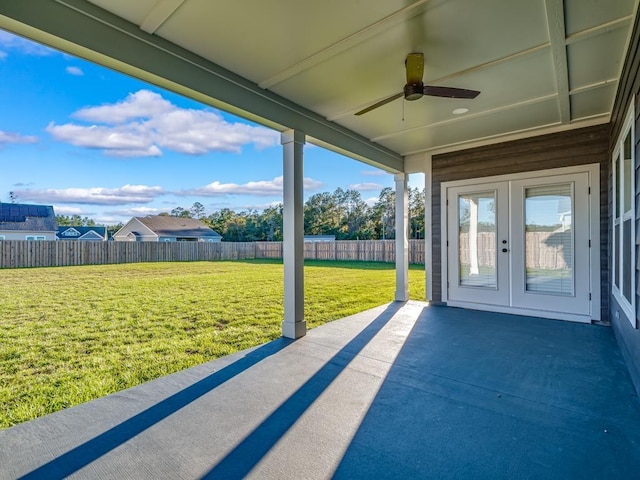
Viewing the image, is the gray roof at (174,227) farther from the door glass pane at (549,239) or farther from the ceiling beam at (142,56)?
the door glass pane at (549,239)

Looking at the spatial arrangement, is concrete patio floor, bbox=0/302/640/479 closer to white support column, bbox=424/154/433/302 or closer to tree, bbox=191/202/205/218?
white support column, bbox=424/154/433/302

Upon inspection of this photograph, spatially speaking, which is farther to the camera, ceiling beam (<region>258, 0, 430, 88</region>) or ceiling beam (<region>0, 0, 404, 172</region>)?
ceiling beam (<region>258, 0, 430, 88</region>)

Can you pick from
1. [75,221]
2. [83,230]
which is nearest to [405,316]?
[83,230]

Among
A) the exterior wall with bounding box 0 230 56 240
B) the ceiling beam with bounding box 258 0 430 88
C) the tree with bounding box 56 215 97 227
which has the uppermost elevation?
the tree with bounding box 56 215 97 227

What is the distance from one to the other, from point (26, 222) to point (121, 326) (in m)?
17.8

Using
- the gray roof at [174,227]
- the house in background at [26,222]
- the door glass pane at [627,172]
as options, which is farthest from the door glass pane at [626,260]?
the gray roof at [174,227]

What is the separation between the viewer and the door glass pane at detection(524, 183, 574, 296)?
177 inches

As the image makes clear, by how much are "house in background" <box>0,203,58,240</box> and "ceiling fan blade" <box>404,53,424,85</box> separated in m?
20.8

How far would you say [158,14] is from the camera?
2217mm

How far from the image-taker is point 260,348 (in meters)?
3.45

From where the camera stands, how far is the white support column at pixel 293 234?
12.5 ft

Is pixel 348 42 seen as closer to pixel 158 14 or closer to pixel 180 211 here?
pixel 158 14

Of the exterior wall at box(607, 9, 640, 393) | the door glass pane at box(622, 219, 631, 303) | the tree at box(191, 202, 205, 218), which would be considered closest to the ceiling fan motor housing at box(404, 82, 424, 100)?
the exterior wall at box(607, 9, 640, 393)

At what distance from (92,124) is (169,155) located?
306 inches
